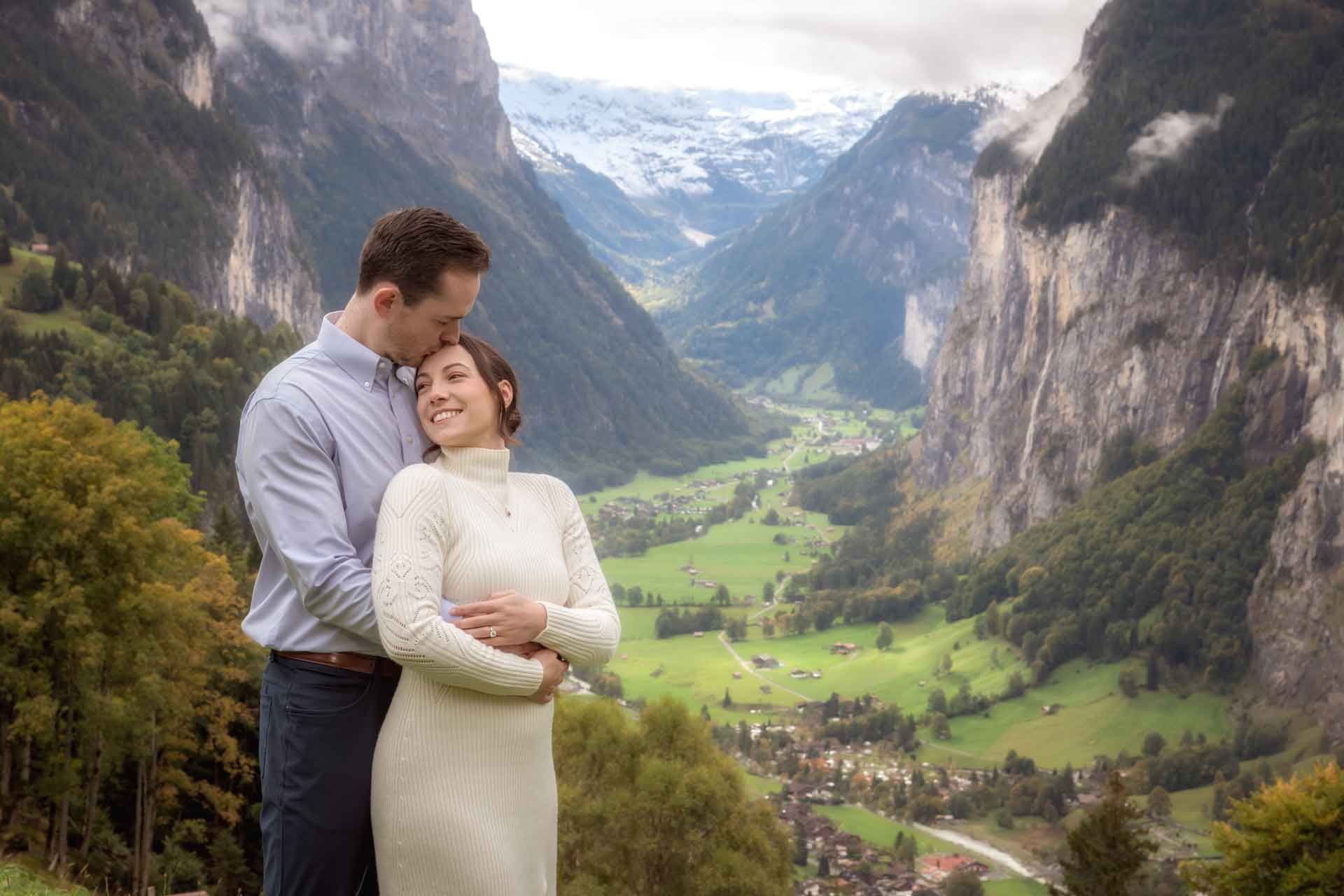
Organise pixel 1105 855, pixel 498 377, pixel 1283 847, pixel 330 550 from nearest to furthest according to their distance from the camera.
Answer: pixel 330 550, pixel 498 377, pixel 1283 847, pixel 1105 855

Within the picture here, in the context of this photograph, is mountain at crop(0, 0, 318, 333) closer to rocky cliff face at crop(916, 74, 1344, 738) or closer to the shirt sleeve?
rocky cliff face at crop(916, 74, 1344, 738)

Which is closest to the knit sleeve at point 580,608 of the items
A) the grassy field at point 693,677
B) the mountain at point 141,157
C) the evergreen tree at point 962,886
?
the evergreen tree at point 962,886

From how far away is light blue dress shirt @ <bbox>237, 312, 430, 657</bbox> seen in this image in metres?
5.70

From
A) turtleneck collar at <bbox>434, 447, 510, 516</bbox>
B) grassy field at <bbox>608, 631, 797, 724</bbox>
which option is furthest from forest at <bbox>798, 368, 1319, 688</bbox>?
turtleneck collar at <bbox>434, 447, 510, 516</bbox>

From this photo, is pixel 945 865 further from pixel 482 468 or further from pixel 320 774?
pixel 320 774

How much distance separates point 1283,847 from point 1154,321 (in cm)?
10196

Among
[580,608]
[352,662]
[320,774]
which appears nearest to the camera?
[320,774]

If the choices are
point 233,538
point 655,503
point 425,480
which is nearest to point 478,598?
point 425,480

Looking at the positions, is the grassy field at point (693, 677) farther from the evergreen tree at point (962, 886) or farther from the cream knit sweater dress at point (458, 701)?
the cream knit sweater dress at point (458, 701)

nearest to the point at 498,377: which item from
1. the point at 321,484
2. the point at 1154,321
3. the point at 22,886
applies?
the point at 321,484

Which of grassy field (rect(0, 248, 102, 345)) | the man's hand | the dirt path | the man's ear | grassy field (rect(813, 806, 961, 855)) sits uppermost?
the man's ear

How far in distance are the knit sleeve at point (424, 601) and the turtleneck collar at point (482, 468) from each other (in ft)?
1.06

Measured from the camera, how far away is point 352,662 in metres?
5.97

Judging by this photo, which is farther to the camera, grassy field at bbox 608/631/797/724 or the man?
grassy field at bbox 608/631/797/724
